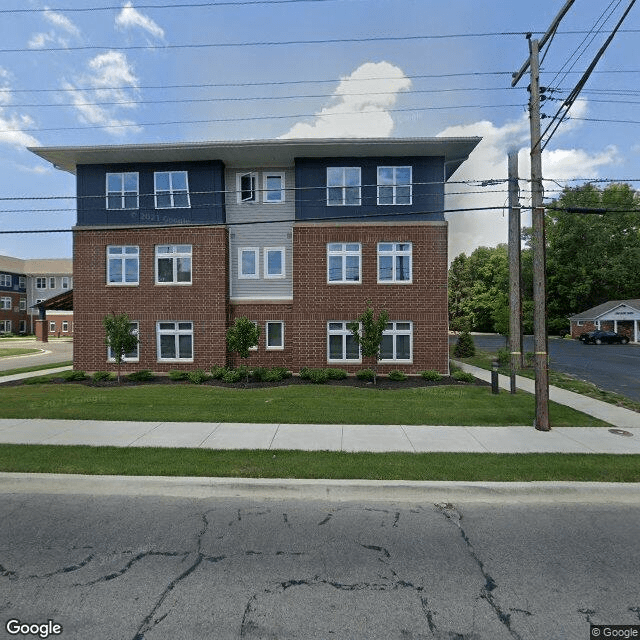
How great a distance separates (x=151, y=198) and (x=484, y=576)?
16.9m

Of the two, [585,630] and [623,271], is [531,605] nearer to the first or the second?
[585,630]

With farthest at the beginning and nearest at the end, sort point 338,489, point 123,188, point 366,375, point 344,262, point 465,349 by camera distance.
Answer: point 465,349, point 123,188, point 344,262, point 366,375, point 338,489

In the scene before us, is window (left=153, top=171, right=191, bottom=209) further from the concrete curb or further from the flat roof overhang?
the concrete curb

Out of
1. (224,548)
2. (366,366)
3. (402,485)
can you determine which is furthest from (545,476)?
(366,366)

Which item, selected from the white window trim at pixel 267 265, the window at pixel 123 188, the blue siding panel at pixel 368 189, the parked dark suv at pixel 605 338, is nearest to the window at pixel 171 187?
the window at pixel 123 188

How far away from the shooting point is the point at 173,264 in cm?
1584

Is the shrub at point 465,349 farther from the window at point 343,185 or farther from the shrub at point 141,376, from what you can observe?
the shrub at point 141,376

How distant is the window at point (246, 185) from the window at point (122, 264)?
5087 millimetres

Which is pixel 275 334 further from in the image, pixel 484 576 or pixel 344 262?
pixel 484 576

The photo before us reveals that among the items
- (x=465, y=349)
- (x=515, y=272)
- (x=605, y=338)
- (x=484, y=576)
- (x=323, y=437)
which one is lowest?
(x=484, y=576)

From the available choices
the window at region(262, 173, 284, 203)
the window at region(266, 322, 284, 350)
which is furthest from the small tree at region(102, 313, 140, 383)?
the window at region(262, 173, 284, 203)

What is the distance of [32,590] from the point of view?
3.23m

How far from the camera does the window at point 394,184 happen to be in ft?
49.5

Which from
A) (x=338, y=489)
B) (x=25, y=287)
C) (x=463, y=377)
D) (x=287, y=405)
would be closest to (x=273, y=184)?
(x=287, y=405)
